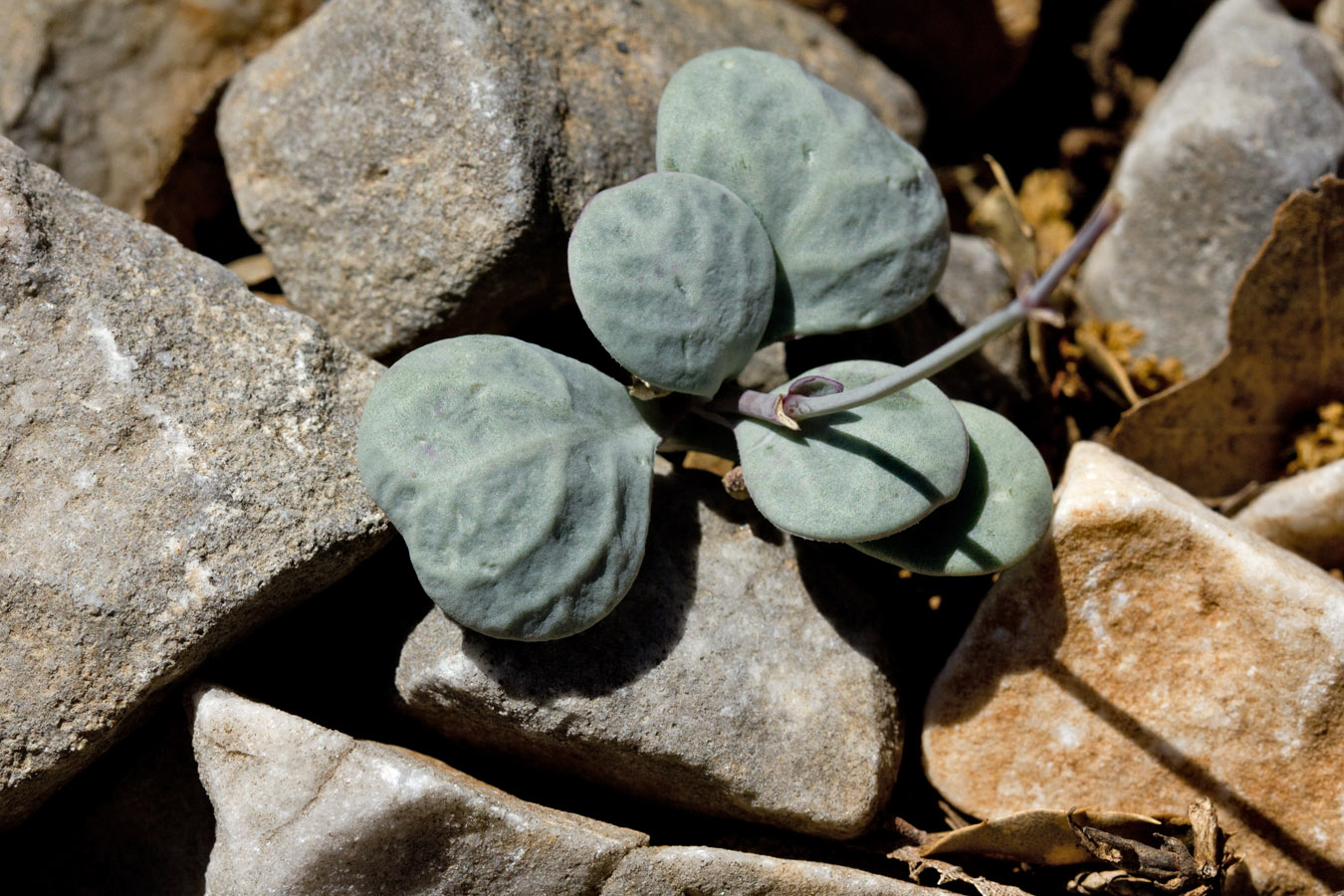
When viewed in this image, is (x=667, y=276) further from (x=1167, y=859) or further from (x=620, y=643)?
(x=1167, y=859)

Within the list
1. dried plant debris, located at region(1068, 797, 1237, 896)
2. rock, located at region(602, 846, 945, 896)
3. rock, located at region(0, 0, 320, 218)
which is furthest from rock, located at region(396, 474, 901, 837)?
rock, located at region(0, 0, 320, 218)

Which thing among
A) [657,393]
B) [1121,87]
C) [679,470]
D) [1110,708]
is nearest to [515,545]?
[657,393]

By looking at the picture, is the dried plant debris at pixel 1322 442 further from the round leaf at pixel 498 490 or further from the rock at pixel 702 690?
the round leaf at pixel 498 490

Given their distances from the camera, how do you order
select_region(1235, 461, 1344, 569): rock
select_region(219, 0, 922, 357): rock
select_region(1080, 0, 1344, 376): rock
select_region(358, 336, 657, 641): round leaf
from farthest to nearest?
1. select_region(1080, 0, 1344, 376): rock
2. select_region(1235, 461, 1344, 569): rock
3. select_region(219, 0, 922, 357): rock
4. select_region(358, 336, 657, 641): round leaf

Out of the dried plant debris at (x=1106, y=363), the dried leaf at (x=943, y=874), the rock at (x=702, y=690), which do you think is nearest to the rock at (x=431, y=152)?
the rock at (x=702, y=690)

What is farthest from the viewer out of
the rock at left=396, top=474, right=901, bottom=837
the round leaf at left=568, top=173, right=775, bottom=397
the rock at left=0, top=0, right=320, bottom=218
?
the rock at left=0, top=0, right=320, bottom=218

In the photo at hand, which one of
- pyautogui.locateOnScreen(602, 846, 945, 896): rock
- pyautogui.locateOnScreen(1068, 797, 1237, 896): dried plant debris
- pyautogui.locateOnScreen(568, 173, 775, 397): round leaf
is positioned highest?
pyautogui.locateOnScreen(568, 173, 775, 397): round leaf

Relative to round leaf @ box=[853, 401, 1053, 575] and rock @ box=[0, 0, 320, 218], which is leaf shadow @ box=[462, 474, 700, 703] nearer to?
round leaf @ box=[853, 401, 1053, 575]
